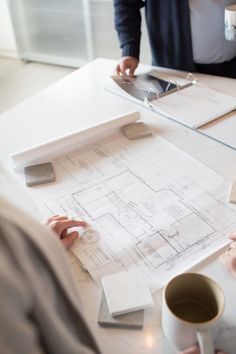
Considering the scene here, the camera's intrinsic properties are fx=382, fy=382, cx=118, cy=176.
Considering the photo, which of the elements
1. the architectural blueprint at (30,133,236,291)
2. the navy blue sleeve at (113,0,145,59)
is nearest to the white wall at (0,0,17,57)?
the navy blue sleeve at (113,0,145,59)

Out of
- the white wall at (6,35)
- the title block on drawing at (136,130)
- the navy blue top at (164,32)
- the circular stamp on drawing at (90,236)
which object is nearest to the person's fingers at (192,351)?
the circular stamp on drawing at (90,236)

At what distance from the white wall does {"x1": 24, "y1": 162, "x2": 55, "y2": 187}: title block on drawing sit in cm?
276

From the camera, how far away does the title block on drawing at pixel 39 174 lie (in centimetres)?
85

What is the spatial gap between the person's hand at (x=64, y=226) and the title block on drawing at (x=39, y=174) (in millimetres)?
149

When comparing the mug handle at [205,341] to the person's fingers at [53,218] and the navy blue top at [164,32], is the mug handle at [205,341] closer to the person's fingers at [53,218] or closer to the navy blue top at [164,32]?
the person's fingers at [53,218]

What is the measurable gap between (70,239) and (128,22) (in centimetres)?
99

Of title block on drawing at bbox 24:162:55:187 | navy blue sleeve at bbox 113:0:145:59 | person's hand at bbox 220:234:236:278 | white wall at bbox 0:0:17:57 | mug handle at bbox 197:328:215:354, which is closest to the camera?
mug handle at bbox 197:328:215:354

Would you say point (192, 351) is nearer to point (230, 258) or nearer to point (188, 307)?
point (188, 307)

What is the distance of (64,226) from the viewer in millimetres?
705

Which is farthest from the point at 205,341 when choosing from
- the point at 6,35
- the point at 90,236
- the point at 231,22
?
the point at 6,35

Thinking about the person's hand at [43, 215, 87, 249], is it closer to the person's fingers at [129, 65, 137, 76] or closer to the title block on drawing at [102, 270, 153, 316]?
the title block on drawing at [102, 270, 153, 316]

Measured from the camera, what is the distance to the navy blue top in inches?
50.4

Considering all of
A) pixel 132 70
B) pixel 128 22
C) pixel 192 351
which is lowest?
pixel 192 351

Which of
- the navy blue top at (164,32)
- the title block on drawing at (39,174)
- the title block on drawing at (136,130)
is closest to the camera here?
the title block on drawing at (39,174)
